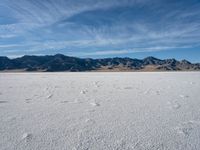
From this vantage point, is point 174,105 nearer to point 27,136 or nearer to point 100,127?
point 100,127

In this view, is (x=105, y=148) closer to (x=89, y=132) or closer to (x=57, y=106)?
(x=89, y=132)

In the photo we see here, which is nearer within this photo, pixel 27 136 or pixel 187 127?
pixel 27 136

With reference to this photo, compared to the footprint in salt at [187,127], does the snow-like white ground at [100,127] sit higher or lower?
lower

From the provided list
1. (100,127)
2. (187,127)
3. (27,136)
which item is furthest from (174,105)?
(27,136)

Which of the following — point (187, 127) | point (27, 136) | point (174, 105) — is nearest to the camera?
point (27, 136)

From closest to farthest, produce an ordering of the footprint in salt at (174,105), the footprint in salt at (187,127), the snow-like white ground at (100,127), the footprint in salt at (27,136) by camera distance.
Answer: the snow-like white ground at (100,127), the footprint in salt at (27,136), the footprint in salt at (187,127), the footprint in salt at (174,105)

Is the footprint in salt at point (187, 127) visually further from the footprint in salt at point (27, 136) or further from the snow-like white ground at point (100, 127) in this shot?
the footprint in salt at point (27, 136)

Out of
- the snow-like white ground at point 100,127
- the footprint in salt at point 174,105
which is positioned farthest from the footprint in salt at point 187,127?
the footprint in salt at point 174,105

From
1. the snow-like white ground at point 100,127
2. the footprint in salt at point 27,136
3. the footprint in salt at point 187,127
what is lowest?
the footprint in salt at point 27,136

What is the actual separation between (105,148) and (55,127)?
1138mm

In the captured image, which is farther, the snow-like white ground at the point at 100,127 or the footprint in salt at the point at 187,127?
the footprint in salt at the point at 187,127

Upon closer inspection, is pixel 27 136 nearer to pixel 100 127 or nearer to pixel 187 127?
pixel 100 127

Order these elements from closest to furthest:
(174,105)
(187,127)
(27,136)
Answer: (27,136)
(187,127)
(174,105)

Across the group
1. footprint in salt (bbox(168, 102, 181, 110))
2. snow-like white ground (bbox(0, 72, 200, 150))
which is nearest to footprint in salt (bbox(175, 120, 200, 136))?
snow-like white ground (bbox(0, 72, 200, 150))
